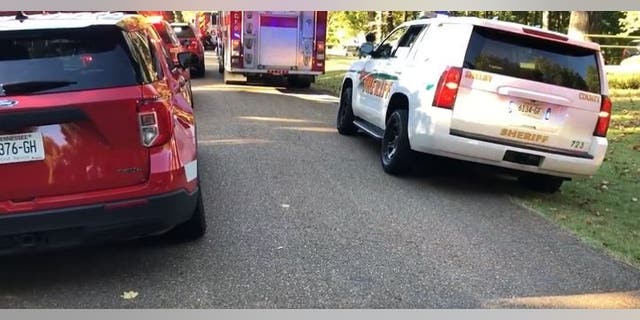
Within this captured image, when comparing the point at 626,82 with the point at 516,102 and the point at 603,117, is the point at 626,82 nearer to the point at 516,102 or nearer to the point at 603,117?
the point at 603,117

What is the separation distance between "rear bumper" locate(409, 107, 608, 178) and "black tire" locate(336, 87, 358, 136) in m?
3.14

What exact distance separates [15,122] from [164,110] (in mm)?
843

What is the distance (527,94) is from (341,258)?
2.80 metres

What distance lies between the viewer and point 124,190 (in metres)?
3.82

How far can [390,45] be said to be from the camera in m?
8.40

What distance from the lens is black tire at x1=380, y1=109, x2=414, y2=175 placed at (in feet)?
22.6

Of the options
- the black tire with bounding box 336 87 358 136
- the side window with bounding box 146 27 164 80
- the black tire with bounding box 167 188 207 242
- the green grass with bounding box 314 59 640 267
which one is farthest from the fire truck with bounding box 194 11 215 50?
the black tire with bounding box 167 188 207 242

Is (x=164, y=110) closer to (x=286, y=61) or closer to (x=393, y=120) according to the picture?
(x=393, y=120)

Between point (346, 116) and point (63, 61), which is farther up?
point (63, 61)

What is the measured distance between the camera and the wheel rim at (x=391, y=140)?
7.12m

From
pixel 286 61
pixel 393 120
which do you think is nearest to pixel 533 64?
pixel 393 120

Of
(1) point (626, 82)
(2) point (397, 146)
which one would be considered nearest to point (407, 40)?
(2) point (397, 146)

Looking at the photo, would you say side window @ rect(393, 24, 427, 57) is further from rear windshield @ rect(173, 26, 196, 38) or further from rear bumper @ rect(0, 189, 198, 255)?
rear windshield @ rect(173, 26, 196, 38)

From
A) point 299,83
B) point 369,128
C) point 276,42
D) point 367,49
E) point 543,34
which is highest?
point 543,34
